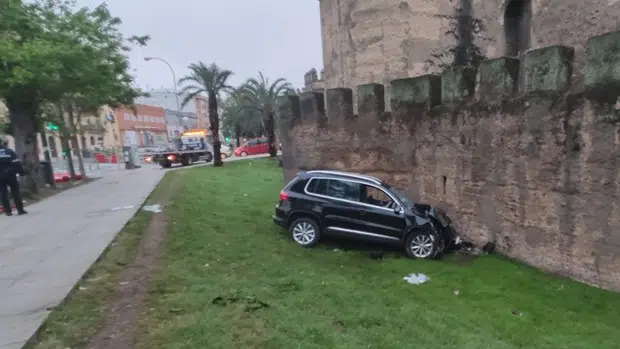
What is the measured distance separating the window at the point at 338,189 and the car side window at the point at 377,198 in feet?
0.48

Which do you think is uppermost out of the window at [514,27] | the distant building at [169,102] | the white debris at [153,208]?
the distant building at [169,102]

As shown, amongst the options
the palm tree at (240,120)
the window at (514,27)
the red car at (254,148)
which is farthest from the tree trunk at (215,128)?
the window at (514,27)

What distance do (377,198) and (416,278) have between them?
7.92 ft

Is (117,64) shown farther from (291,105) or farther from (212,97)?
(212,97)

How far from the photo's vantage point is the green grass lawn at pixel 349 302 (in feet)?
14.4

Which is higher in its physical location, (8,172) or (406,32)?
(406,32)

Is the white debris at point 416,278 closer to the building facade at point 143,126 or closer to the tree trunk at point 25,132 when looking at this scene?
the tree trunk at point 25,132

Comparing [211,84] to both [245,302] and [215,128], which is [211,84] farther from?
[245,302]

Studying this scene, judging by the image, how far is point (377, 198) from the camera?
9.29 m

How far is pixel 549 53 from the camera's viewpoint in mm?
7137

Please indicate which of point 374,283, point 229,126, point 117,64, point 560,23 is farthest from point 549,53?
point 229,126

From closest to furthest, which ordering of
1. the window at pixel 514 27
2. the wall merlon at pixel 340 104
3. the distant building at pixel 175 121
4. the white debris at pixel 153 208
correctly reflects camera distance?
the white debris at pixel 153 208, the wall merlon at pixel 340 104, the window at pixel 514 27, the distant building at pixel 175 121

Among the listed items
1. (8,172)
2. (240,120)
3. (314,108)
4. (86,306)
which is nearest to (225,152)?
(240,120)

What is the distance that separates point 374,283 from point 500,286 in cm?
197
